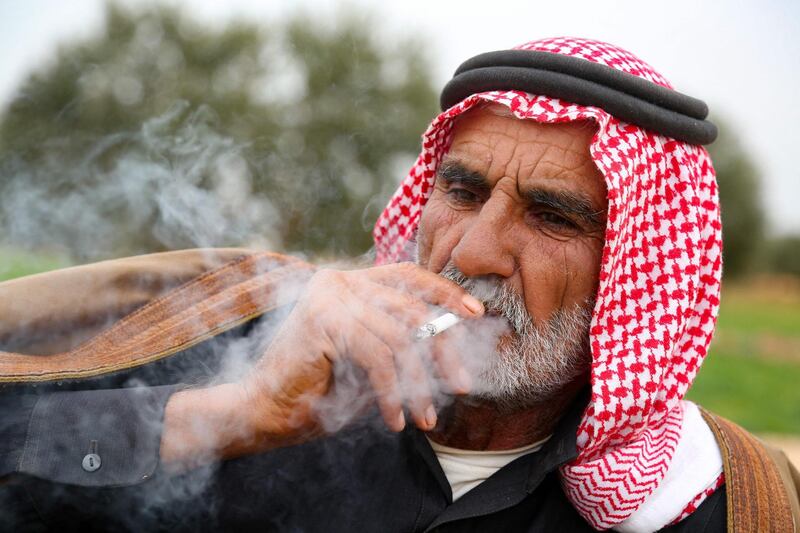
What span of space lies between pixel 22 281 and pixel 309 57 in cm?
1236

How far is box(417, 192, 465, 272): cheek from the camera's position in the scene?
2.75 metres

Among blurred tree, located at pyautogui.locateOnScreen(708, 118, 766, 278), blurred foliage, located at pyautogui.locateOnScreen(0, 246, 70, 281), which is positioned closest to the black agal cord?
blurred foliage, located at pyautogui.locateOnScreen(0, 246, 70, 281)

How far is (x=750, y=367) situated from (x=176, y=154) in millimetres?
20561

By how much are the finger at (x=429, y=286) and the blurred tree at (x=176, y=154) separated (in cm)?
133

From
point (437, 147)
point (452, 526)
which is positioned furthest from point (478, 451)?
point (437, 147)

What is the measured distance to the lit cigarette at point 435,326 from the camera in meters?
2.28

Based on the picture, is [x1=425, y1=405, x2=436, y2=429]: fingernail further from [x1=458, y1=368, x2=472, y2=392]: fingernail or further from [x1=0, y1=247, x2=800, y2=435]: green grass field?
[x1=0, y1=247, x2=800, y2=435]: green grass field

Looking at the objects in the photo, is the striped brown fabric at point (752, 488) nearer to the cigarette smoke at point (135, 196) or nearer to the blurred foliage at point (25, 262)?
the cigarette smoke at point (135, 196)

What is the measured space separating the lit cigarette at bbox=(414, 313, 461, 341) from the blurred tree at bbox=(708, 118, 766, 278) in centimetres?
4431

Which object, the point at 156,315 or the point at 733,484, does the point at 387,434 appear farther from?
the point at 733,484

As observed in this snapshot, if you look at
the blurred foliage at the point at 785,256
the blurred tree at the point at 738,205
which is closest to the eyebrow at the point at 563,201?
the blurred tree at the point at 738,205

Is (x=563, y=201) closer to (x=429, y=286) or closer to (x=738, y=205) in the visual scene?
(x=429, y=286)

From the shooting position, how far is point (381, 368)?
2.27 metres

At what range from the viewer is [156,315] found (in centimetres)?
288
